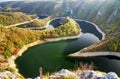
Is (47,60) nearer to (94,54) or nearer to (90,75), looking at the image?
(94,54)

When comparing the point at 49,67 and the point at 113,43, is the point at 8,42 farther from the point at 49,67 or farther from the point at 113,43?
the point at 113,43

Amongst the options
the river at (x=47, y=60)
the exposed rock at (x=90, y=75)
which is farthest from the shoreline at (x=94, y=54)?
the exposed rock at (x=90, y=75)

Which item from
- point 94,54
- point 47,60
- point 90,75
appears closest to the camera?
point 90,75

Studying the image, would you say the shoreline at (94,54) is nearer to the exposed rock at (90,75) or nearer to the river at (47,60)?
the river at (47,60)

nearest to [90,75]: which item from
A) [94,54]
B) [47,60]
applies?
[47,60]

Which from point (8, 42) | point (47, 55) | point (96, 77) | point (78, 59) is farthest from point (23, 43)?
point (96, 77)

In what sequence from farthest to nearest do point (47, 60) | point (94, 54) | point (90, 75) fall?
point (94, 54), point (47, 60), point (90, 75)

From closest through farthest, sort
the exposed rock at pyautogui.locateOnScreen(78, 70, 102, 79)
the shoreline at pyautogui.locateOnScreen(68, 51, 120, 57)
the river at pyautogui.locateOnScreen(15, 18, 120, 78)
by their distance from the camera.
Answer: the exposed rock at pyautogui.locateOnScreen(78, 70, 102, 79) → the river at pyautogui.locateOnScreen(15, 18, 120, 78) → the shoreline at pyautogui.locateOnScreen(68, 51, 120, 57)

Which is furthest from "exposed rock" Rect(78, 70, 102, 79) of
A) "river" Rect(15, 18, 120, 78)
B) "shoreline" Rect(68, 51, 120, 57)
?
"shoreline" Rect(68, 51, 120, 57)

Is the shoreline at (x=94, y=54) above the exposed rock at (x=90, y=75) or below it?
below

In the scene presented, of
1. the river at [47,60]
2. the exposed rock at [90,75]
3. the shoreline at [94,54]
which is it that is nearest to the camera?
the exposed rock at [90,75]

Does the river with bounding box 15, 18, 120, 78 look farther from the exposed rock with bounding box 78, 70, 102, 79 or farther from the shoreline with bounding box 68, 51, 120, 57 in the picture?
the exposed rock with bounding box 78, 70, 102, 79
